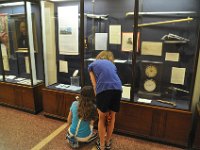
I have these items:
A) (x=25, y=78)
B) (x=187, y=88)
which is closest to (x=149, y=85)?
(x=187, y=88)

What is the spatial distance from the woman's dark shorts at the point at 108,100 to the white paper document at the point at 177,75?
101 cm

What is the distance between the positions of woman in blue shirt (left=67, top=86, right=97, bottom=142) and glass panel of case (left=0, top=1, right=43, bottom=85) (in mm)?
1393

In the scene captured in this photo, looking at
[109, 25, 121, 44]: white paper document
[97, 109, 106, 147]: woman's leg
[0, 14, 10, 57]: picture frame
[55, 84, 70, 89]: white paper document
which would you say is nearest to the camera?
[97, 109, 106, 147]: woman's leg

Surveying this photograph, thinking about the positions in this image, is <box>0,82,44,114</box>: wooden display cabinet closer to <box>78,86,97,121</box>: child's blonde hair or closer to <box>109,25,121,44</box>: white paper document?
<box>78,86,97,121</box>: child's blonde hair

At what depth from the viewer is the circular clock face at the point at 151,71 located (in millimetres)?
2767

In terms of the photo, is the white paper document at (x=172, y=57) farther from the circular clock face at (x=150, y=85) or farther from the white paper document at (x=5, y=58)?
the white paper document at (x=5, y=58)

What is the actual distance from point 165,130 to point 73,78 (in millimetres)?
1789

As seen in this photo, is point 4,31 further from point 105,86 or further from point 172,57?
point 172,57

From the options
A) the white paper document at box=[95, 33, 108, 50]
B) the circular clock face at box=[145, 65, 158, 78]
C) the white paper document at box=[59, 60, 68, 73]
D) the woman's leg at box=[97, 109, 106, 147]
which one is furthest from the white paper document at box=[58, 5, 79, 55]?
the woman's leg at box=[97, 109, 106, 147]

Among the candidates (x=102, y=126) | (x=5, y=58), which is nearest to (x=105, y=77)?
(x=102, y=126)

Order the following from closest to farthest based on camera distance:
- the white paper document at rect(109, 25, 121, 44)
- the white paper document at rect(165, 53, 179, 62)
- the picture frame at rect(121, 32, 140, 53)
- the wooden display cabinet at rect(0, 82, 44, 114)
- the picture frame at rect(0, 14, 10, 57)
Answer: the white paper document at rect(165, 53, 179, 62) < the picture frame at rect(121, 32, 140, 53) < the white paper document at rect(109, 25, 121, 44) < the wooden display cabinet at rect(0, 82, 44, 114) < the picture frame at rect(0, 14, 10, 57)

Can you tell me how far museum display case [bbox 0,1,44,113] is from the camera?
3318 millimetres

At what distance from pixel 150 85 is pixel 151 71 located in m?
0.23

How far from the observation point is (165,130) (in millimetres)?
2531
